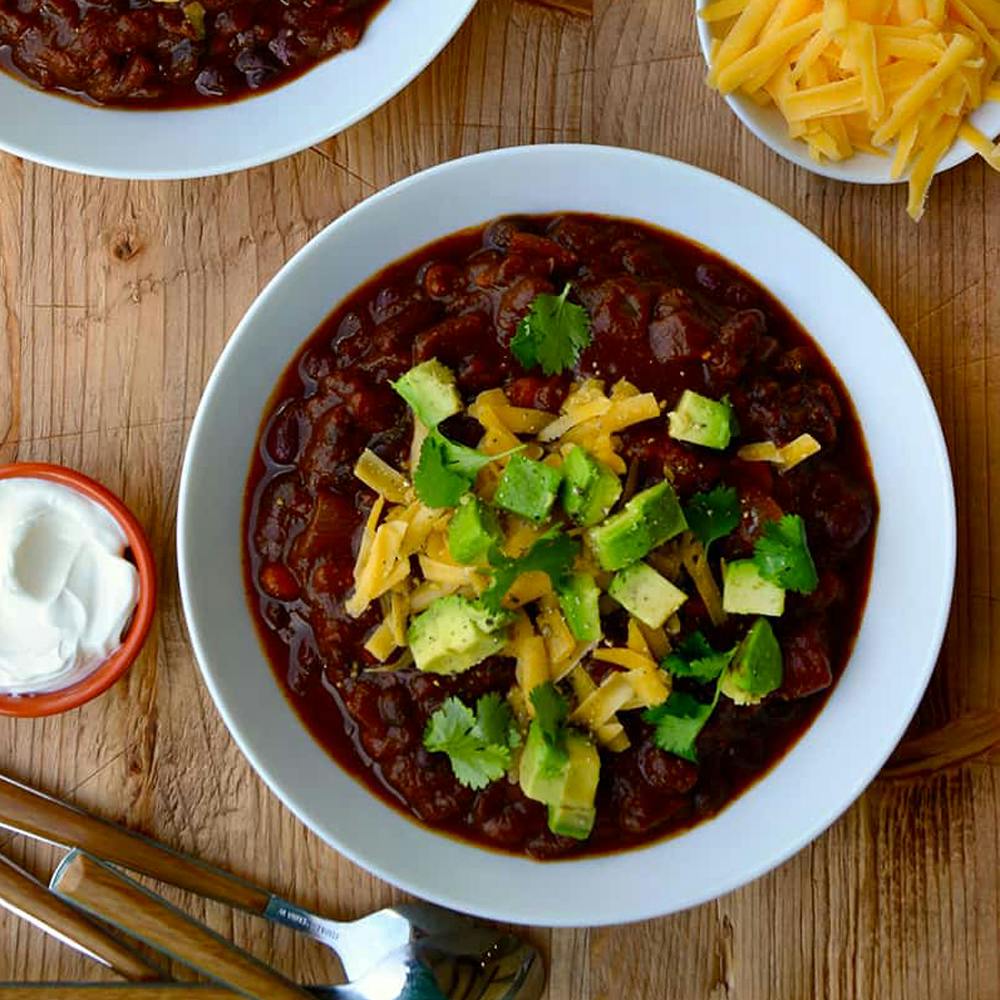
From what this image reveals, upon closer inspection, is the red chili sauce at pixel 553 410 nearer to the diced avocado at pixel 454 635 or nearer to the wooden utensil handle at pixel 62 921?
the diced avocado at pixel 454 635

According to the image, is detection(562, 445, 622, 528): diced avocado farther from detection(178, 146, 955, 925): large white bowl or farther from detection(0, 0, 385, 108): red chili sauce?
detection(0, 0, 385, 108): red chili sauce

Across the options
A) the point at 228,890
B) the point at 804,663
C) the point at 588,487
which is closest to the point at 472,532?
the point at 588,487

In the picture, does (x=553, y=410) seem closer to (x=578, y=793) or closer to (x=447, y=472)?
(x=447, y=472)

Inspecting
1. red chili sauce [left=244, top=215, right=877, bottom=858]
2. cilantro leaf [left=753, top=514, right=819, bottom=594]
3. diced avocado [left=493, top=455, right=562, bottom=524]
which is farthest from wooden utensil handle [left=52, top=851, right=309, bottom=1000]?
cilantro leaf [left=753, top=514, right=819, bottom=594]

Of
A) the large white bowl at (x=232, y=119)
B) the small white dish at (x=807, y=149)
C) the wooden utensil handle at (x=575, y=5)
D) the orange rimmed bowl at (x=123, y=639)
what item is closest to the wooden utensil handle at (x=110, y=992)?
the orange rimmed bowl at (x=123, y=639)

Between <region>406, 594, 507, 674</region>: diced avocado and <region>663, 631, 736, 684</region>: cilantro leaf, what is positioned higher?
<region>406, 594, 507, 674</region>: diced avocado
